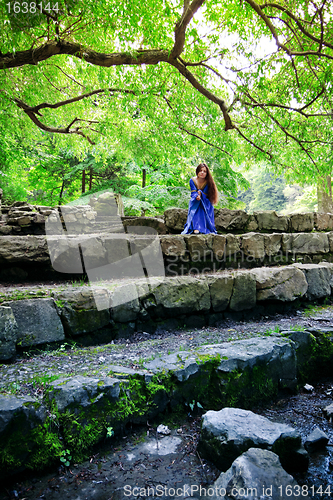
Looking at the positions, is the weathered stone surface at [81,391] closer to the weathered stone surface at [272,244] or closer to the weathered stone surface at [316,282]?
the weathered stone surface at [316,282]

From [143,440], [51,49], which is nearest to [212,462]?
[143,440]

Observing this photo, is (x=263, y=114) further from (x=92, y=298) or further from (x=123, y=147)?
(x=92, y=298)

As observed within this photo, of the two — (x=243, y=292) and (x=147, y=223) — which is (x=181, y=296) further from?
(x=147, y=223)

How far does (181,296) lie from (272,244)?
8.41ft

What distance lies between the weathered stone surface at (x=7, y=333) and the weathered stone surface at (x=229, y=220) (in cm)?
427

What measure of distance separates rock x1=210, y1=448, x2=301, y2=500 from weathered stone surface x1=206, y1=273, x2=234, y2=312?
2.20m

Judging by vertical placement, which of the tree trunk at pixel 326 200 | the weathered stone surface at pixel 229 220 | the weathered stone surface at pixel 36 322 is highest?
the tree trunk at pixel 326 200

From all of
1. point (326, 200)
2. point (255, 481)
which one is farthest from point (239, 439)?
point (326, 200)

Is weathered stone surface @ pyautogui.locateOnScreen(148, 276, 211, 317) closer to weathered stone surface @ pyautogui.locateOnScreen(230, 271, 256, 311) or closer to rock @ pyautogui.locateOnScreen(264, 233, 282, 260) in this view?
weathered stone surface @ pyautogui.locateOnScreen(230, 271, 256, 311)

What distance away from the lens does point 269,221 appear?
19.2 feet

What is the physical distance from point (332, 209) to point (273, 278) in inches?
403

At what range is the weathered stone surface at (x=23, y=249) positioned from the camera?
3.40m

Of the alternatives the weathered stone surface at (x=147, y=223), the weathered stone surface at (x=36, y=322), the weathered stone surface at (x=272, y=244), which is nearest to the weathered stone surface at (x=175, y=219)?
the weathered stone surface at (x=147, y=223)

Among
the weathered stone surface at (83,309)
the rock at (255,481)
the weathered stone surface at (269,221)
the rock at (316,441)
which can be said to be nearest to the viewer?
the rock at (255,481)
